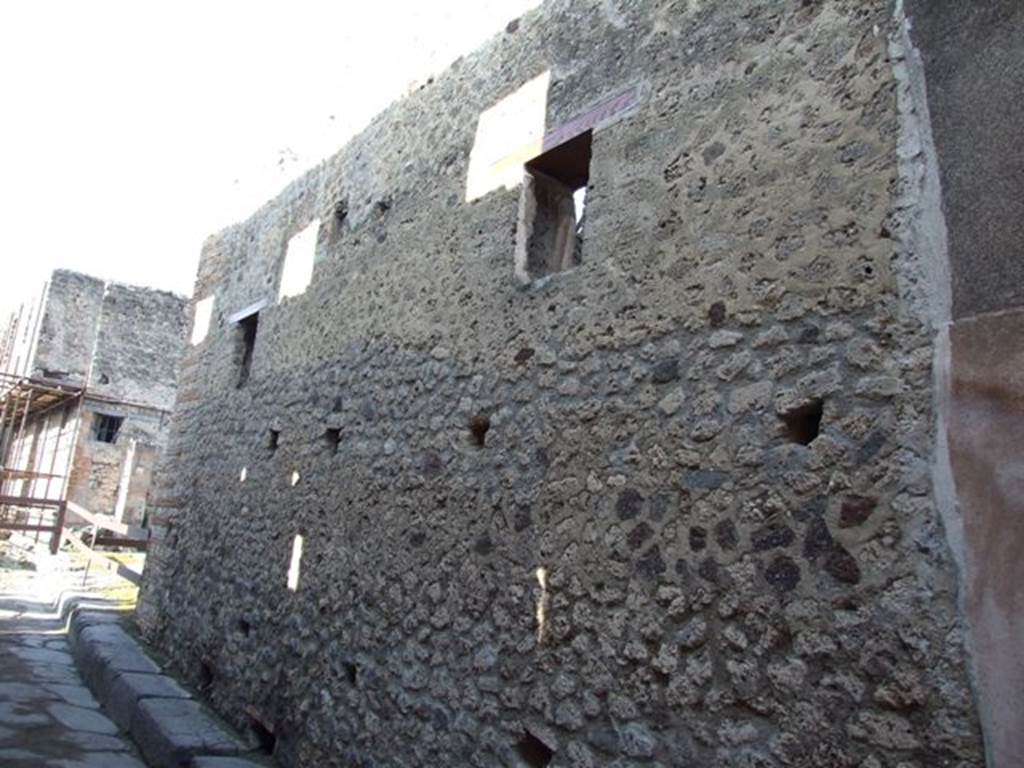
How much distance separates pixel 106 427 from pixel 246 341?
13.6 meters

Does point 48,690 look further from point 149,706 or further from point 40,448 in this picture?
point 40,448

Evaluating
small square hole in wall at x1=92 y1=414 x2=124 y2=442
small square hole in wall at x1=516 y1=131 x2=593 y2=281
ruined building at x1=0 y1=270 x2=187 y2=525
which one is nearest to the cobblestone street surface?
small square hole in wall at x1=516 y1=131 x2=593 y2=281

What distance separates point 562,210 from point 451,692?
2333 millimetres

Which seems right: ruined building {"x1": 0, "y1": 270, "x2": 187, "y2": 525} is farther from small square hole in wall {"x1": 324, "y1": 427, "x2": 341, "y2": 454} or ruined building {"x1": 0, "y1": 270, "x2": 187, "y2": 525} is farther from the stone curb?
small square hole in wall {"x1": 324, "y1": 427, "x2": 341, "y2": 454}

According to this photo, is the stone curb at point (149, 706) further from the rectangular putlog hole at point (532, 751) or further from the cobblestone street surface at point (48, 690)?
the rectangular putlog hole at point (532, 751)

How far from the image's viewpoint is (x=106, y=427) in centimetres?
1836

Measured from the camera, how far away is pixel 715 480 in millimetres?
2588

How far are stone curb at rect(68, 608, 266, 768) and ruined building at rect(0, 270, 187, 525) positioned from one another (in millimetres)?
10888

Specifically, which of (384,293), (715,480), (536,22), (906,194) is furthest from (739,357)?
(384,293)

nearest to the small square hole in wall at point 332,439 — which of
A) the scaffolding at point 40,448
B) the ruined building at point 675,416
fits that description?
the ruined building at point 675,416

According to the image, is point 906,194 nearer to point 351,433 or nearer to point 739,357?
point 739,357

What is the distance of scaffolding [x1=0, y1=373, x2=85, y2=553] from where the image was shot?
14634 mm

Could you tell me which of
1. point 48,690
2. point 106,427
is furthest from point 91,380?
point 48,690

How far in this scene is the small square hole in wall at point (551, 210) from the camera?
3.74 meters
